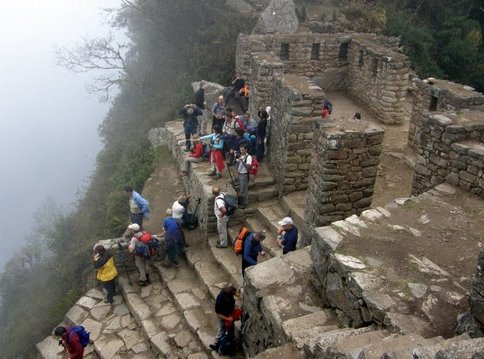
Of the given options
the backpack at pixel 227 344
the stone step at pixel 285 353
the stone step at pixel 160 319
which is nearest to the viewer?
the stone step at pixel 285 353

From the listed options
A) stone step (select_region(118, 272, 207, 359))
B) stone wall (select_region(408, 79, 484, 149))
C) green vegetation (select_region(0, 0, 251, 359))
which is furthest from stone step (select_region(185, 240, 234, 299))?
stone wall (select_region(408, 79, 484, 149))

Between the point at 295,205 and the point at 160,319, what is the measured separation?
3.54 meters

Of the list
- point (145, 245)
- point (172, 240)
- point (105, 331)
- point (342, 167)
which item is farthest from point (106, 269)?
point (342, 167)

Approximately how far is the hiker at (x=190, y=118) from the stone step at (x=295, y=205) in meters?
3.45

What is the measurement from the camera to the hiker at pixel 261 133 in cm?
1131

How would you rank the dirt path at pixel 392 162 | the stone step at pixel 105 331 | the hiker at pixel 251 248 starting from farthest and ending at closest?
the dirt path at pixel 392 162 < the stone step at pixel 105 331 < the hiker at pixel 251 248

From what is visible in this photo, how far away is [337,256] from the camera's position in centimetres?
595

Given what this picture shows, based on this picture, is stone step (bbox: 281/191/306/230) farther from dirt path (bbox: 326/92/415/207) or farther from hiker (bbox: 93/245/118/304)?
hiker (bbox: 93/245/118/304)

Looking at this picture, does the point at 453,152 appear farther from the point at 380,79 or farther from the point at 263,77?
the point at 380,79

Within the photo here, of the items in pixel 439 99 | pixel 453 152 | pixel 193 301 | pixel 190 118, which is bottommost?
pixel 193 301

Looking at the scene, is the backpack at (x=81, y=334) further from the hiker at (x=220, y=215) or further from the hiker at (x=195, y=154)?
the hiker at (x=195, y=154)

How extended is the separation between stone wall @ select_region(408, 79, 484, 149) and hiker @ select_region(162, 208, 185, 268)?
5389 mm

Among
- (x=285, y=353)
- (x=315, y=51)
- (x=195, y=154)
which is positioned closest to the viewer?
(x=285, y=353)

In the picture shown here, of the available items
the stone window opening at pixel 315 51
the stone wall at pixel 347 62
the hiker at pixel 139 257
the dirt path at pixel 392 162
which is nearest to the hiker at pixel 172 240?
the hiker at pixel 139 257
